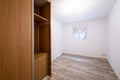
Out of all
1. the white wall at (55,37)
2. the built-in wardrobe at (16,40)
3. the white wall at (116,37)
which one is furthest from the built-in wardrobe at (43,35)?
the white wall at (116,37)

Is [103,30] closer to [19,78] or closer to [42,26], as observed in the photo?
[42,26]

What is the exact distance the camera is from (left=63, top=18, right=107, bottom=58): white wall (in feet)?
11.9

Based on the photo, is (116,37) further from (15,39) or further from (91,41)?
(15,39)

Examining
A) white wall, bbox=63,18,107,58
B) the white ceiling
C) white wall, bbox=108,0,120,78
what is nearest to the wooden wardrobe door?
the white ceiling

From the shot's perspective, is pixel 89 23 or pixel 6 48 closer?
pixel 6 48

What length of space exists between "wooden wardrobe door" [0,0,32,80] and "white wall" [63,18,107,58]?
384 centimetres

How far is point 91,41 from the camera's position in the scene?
399 cm

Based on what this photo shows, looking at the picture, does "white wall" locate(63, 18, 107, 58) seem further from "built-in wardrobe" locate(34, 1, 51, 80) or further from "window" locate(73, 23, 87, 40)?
"built-in wardrobe" locate(34, 1, 51, 80)

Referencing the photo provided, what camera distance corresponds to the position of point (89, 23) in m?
4.06

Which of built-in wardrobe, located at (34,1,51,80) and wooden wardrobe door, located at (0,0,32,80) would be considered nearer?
wooden wardrobe door, located at (0,0,32,80)

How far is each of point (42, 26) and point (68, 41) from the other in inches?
131

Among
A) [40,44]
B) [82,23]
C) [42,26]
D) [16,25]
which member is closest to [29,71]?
[16,25]

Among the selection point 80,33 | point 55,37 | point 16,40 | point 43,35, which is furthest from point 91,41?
point 16,40

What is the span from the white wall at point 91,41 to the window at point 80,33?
0.21 metres
